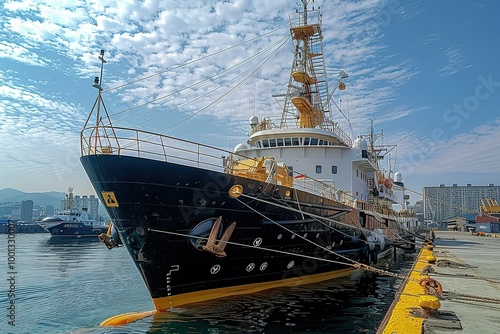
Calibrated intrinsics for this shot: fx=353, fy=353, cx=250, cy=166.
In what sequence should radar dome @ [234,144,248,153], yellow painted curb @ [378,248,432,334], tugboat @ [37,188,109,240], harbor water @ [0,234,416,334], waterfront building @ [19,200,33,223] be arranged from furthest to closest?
waterfront building @ [19,200,33,223], tugboat @ [37,188,109,240], radar dome @ [234,144,248,153], harbor water @ [0,234,416,334], yellow painted curb @ [378,248,432,334]

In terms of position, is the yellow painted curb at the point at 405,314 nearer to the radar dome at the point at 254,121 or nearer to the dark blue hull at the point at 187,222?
the dark blue hull at the point at 187,222

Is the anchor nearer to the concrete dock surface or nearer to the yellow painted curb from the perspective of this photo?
the yellow painted curb

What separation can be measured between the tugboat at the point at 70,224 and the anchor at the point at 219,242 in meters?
60.3

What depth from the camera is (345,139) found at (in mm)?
19422

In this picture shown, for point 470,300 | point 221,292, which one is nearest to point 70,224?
point 221,292

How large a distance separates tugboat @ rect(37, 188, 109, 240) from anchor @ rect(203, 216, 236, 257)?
198ft

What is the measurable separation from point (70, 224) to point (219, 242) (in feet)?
207

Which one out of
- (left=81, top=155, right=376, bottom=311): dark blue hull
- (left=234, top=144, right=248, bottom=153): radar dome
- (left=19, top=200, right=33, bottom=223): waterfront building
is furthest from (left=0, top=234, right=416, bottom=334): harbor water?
(left=19, top=200, right=33, bottom=223): waterfront building

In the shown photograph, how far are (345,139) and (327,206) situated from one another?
7.53 metres

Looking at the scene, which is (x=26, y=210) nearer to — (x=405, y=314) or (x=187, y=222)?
(x=187, y=222)

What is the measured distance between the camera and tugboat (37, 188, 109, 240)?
204 feet

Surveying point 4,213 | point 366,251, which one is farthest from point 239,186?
point 4,213

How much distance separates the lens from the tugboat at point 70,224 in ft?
204

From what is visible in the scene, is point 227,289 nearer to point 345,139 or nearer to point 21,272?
point 345,139
